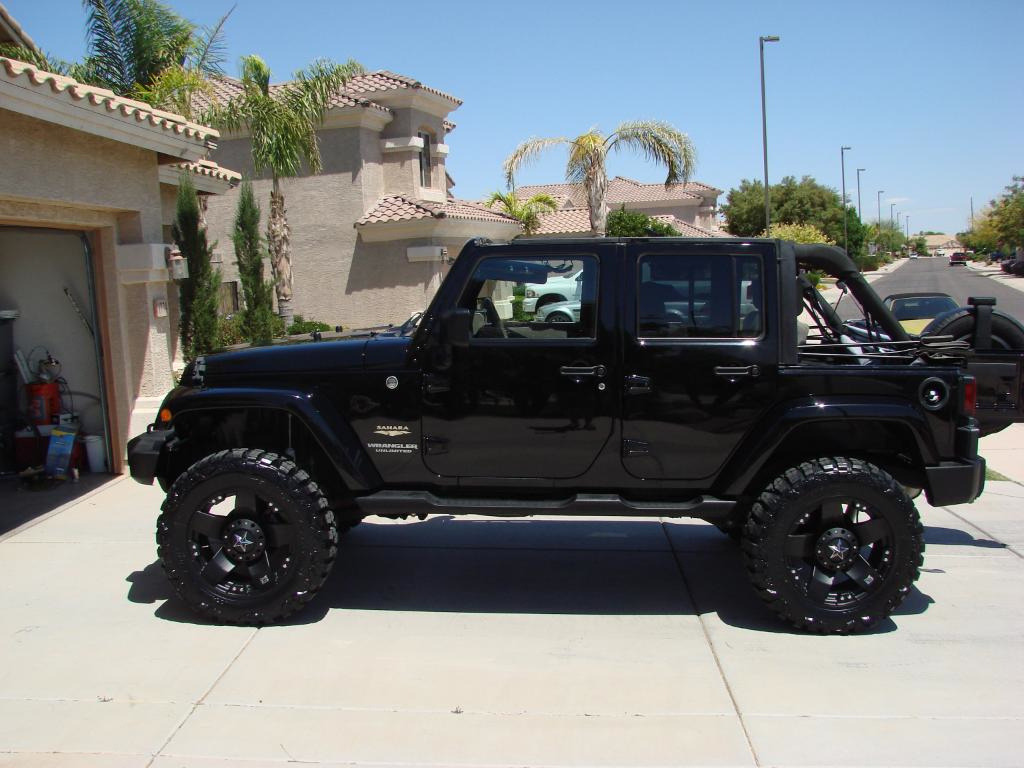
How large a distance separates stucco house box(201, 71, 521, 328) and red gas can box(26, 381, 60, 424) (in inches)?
608

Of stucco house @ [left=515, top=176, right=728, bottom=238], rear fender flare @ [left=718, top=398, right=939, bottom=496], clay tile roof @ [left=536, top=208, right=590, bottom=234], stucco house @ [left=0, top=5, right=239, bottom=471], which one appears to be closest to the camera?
Result: rear fender flare @ [left=718, top=398, right=939, bottom=496]

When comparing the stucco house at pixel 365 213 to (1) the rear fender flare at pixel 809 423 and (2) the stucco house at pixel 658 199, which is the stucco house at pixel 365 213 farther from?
(2) the stucco house at pixel 658 199

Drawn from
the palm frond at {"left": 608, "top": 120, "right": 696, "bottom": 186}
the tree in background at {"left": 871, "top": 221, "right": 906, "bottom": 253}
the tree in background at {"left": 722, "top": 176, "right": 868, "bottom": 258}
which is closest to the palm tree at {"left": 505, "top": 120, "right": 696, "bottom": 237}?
the palm frond at {"left": 608, "top": 120, "right": 696, "bottom": 186}

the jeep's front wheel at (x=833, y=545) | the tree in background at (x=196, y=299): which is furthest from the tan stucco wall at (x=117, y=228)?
the jeep's front wheel at (x=833, y=545)

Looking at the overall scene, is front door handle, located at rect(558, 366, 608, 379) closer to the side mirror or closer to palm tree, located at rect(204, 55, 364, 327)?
the side mirror

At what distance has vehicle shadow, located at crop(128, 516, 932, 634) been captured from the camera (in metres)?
5.39

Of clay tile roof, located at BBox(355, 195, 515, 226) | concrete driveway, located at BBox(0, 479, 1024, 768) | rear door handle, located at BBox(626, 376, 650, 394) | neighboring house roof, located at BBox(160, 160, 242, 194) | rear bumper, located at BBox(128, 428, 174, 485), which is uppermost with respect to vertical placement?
clay tile roof, located at BBox(355, 195, 515, 226)

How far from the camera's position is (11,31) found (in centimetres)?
865

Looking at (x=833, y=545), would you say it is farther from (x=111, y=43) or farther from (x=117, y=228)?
(x=111, y=43)

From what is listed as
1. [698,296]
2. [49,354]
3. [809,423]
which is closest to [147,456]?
[698,296]

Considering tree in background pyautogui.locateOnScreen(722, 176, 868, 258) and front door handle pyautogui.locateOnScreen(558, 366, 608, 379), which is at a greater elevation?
tree in background pyautogui.locateOnScreen(722, 176, 868, 258)

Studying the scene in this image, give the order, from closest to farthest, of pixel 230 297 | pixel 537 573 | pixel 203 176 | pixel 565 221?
pixel 537 573
pixel 203 176
pixel 230 297
pixel 565 221

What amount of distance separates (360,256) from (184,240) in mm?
10958

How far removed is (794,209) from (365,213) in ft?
184
